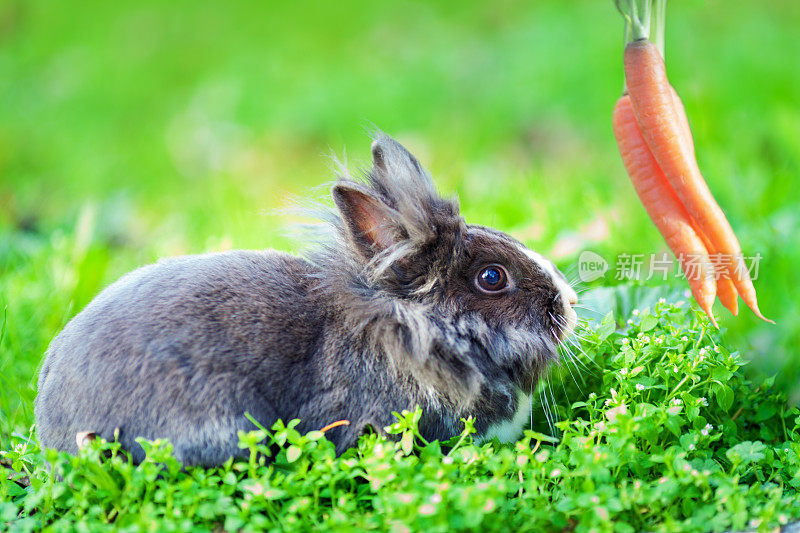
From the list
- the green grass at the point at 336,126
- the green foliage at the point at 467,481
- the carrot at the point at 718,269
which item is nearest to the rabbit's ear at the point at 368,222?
the green grass at the point at 336,126

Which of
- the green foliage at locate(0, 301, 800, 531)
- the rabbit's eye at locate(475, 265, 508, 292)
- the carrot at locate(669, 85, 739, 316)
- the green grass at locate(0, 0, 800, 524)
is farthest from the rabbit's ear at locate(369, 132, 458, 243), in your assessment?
the carrot at locate(669, 85, 739, 316)

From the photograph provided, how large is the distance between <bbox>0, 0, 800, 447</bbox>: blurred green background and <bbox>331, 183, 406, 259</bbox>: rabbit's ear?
Answer: 0.38 metres

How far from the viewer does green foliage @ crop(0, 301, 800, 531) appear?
7.78ft

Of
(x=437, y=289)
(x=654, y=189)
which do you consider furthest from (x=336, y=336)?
(x=654, y=189)

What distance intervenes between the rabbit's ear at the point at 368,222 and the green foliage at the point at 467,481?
0.65 m

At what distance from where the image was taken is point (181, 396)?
2688mm

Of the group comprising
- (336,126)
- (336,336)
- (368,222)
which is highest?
(336,126)

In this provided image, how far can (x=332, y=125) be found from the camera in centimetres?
909

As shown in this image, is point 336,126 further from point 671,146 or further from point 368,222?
point 368,222

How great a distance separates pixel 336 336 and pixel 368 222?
46cm

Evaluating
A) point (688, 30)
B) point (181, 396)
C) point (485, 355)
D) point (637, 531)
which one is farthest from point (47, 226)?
point (688, 30)

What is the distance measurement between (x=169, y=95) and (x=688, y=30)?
255 inches

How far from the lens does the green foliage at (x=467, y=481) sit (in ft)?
7.78

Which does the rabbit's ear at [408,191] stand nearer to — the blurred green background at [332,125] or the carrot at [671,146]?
the blurred green background at [332,125]
